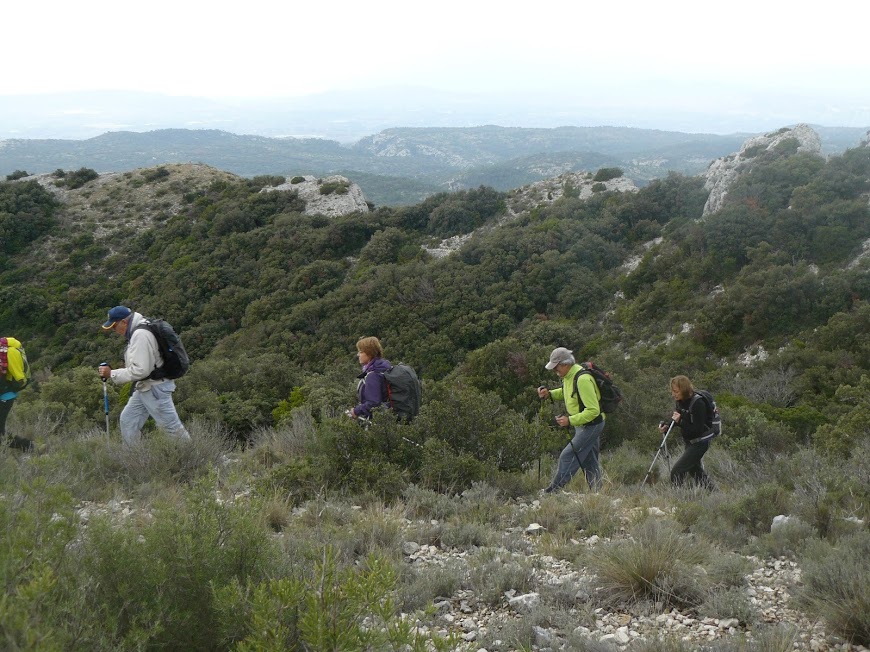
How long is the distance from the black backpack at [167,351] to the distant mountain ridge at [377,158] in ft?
295

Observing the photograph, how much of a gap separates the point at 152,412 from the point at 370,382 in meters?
2.16

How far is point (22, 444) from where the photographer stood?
233 inches

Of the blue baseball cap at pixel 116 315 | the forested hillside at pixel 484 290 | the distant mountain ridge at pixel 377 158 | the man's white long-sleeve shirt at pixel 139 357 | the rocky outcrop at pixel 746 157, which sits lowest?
the forested hillside at pixel 484 290

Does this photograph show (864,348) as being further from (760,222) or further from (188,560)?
(188,560)

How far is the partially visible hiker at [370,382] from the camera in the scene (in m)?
5.27

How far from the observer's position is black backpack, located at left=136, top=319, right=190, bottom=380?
5.41 meters

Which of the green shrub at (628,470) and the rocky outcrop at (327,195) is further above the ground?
the rocky outcrop at (327,195)

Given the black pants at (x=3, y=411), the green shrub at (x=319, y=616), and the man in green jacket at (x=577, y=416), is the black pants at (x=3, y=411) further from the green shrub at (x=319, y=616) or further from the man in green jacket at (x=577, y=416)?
the man in green jacket at (x=577, y=416)

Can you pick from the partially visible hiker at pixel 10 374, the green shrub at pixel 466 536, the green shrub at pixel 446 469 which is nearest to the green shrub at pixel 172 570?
the green shrub at pixel 466 536

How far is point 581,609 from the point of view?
3049 mm

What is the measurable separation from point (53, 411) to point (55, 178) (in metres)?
37.4

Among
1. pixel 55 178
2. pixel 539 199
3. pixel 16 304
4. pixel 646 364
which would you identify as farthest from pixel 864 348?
pixel 55 178

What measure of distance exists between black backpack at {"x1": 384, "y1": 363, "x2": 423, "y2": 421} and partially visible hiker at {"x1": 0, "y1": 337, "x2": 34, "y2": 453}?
11.6 ft

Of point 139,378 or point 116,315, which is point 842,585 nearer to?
point 139,378
